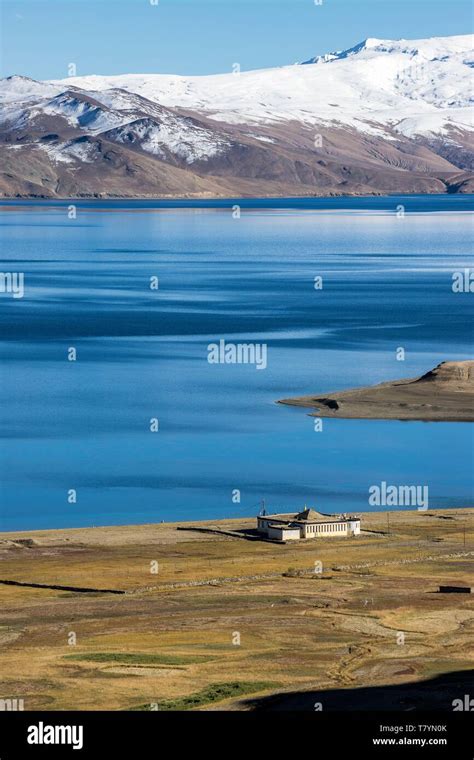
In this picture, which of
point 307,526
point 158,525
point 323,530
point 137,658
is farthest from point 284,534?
point 137,658

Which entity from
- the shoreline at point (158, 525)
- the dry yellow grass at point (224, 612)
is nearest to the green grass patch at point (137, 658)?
the dry yellow grass at point (224, 612)

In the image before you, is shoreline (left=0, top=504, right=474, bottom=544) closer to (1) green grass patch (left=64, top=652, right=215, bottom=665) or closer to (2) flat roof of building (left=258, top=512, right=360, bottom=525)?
(2) flat roof of building (left=258, top=512, right=360, bottom=525)

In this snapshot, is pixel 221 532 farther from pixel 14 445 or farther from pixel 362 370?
pixel 362 370

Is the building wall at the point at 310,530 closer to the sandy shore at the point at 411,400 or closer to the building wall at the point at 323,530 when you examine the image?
the building wall at the point at 323,530

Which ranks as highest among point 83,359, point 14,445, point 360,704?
point 83,359

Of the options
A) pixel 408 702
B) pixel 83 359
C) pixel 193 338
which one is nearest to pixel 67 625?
pixel 408 702
